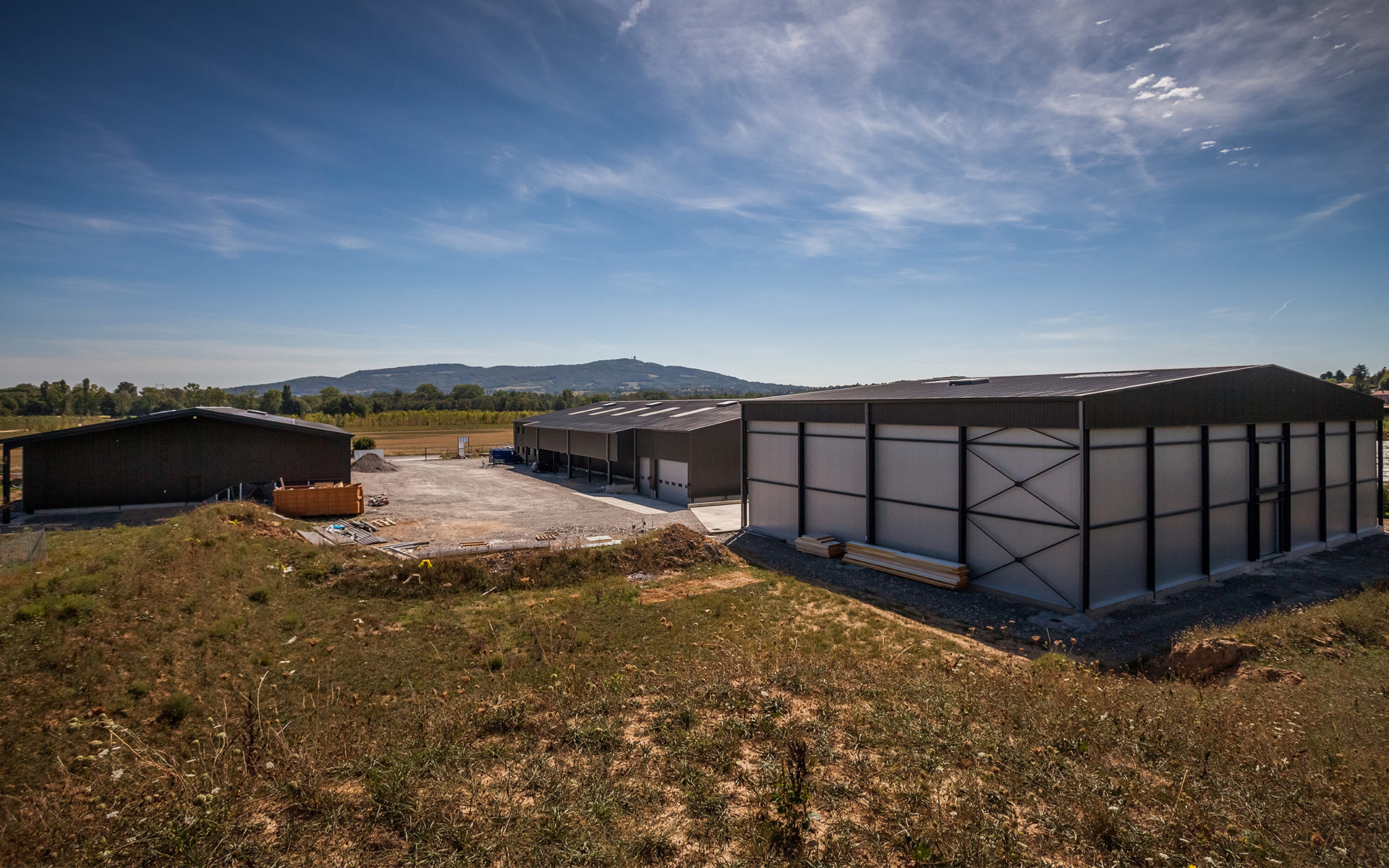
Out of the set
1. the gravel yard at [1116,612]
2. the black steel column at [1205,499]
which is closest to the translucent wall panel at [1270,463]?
the gravel yard at [1116,612]

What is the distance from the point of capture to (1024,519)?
16672mm

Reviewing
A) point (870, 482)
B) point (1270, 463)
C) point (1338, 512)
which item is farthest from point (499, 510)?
point (1338, 512)

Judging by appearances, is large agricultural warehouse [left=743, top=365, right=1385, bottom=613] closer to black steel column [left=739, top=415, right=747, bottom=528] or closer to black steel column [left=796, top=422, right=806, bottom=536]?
black steel column [left=796, top=422, right=806, bottom=536]

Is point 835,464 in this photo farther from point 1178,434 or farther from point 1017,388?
point 1178,434

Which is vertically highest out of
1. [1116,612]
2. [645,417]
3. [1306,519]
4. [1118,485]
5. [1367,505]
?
[645,417]

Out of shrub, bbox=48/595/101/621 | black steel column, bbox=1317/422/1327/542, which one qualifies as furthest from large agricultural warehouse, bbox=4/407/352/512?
black steel column, bbox=1317/422/1327/542

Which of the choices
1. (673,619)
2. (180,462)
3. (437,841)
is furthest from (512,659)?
(180,462)

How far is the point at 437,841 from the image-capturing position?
214 inches

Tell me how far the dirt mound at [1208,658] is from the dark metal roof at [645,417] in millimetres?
21124

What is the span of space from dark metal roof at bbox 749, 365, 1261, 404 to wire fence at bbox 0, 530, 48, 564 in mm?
20803

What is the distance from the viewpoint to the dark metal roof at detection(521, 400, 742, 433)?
34.8 meters

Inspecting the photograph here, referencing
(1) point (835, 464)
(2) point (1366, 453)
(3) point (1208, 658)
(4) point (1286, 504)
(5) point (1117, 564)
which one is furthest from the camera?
(2) point (1366, 453)

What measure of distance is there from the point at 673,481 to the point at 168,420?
24982mm

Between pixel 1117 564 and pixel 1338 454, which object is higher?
pixel 1338 454
